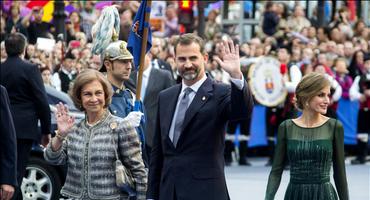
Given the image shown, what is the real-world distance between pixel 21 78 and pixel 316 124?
459cm

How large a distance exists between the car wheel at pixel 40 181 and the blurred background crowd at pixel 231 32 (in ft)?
8.48

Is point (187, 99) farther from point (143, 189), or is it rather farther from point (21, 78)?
point (21, 78)

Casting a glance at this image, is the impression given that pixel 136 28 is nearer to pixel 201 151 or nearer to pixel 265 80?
pixel 201 151

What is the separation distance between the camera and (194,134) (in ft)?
27.4

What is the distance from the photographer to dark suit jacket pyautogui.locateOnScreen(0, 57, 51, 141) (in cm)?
1254

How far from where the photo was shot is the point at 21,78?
12562 mm

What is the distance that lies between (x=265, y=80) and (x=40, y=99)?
8700 mm

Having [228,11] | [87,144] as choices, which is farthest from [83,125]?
[228,11]

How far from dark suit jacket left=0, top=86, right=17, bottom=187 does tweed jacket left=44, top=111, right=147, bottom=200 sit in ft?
1.49

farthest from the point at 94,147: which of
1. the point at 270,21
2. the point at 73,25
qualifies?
the point at 270,21

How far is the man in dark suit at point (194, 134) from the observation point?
830cm

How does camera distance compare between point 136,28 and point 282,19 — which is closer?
point 136,28

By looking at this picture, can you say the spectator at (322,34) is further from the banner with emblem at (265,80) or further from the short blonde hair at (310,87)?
the short blonde hair at (310,87)

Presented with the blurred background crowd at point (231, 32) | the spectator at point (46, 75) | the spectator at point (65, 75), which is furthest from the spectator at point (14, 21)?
the spectator at point (46, 75)
